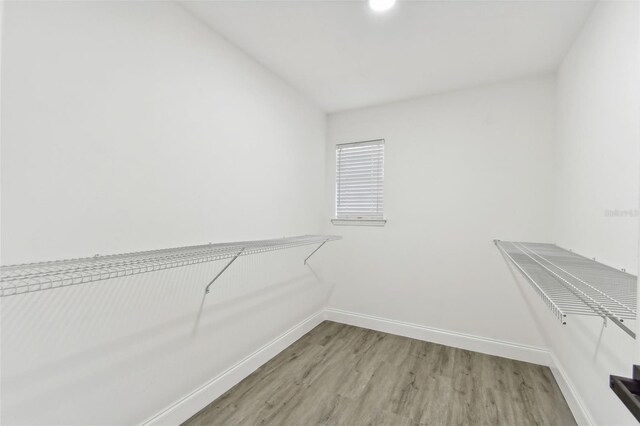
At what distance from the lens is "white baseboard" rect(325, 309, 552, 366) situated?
2.32 metres

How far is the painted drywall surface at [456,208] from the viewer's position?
2.35m

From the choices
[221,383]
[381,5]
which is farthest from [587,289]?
[221,383]

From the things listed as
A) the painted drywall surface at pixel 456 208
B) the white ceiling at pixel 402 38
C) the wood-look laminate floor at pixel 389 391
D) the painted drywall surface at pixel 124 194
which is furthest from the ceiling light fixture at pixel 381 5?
the wood-look laminate floor at pixel 389 391

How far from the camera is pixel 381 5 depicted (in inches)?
60.4

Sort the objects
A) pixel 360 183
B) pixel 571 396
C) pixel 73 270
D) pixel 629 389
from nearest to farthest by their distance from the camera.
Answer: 1. pixel 629 389
2. pixel 73 270
3. pixel 571 396
4. pixel 360 183

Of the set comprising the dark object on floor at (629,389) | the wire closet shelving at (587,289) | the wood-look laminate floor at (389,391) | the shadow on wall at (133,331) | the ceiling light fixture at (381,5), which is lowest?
the wood-look laminate floor at (389,391)

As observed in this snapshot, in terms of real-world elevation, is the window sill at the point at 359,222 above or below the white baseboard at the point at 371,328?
above

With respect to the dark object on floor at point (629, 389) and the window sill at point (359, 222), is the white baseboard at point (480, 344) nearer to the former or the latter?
the window sill at point (359, 222)

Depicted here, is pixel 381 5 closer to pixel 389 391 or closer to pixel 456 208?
pixel 456 208

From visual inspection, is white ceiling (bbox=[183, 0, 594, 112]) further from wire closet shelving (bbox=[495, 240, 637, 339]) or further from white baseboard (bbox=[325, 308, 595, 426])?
white baseboard (bbox=[325, 308, 595, 426])

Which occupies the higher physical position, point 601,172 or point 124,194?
point 601,172

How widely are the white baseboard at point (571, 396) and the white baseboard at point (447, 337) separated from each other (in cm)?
16

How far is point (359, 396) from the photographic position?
188cm

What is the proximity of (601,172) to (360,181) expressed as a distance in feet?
6.38
